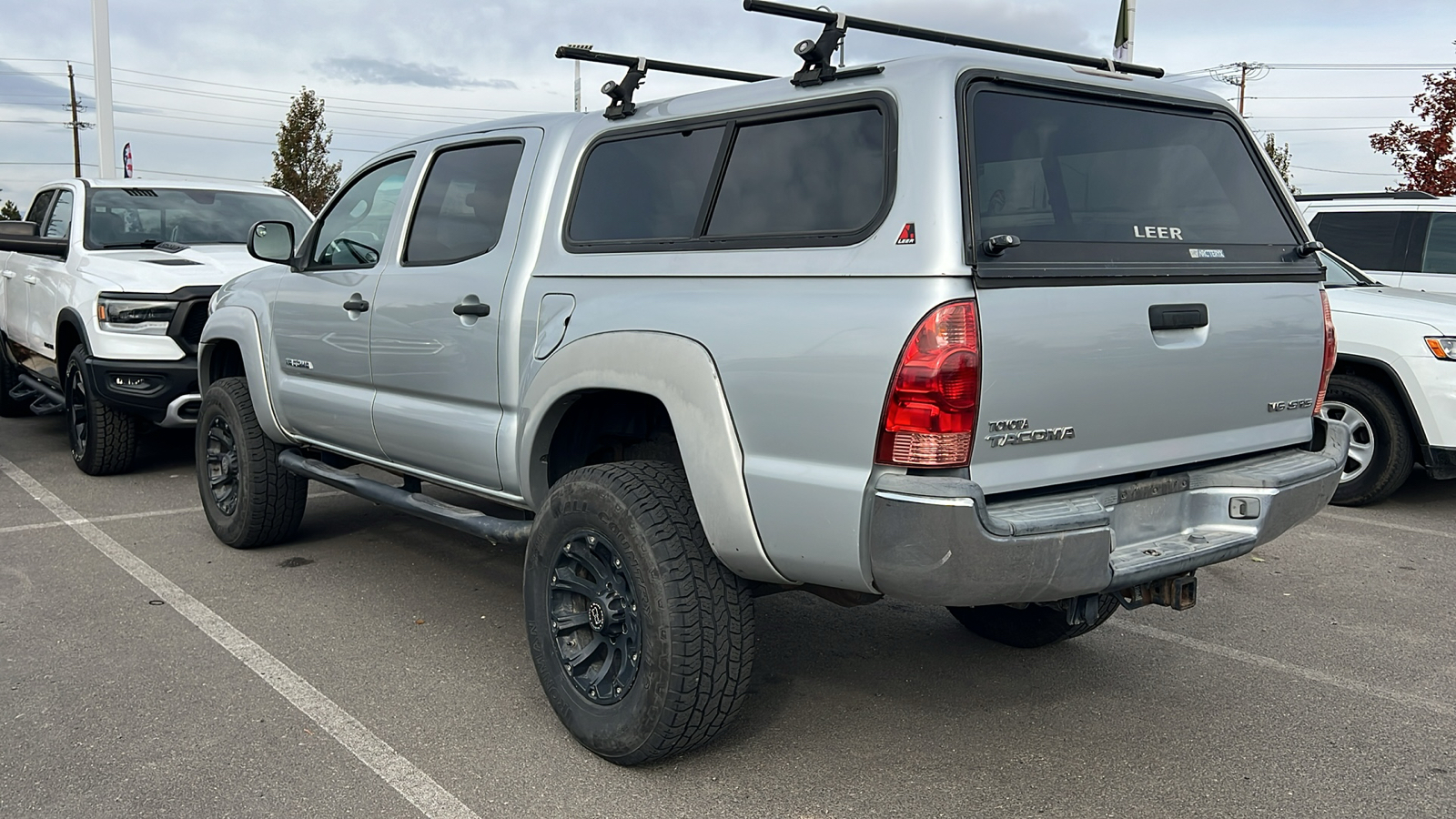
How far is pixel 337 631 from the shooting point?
469 cm

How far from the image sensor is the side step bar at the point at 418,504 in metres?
4.12

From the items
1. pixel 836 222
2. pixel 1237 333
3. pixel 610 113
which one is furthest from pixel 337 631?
pixel 1237 333

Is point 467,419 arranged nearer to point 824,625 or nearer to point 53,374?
point 824,625

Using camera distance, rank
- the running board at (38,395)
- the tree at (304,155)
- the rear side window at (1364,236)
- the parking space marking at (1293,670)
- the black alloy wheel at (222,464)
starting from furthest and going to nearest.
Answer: the tree at (304,155), the rear side window at (1364,236), the running board at (38,395), the black alloy wheel at (222,464), the parking space marking at (1293,670)

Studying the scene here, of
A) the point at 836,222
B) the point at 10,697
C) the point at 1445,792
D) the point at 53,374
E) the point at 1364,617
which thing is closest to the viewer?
the point at 836,222

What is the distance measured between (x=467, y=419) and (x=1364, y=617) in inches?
151

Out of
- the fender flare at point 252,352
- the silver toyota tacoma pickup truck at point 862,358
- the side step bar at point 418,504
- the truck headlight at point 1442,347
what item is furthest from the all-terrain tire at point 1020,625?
the truck headlight at point 1442,347

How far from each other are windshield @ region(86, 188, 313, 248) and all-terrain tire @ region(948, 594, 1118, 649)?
18.3 feet

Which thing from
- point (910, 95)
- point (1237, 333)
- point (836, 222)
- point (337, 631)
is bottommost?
point (337, 631)

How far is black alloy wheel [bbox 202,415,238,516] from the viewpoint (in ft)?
19.1

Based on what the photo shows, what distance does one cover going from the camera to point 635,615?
3.41 metres

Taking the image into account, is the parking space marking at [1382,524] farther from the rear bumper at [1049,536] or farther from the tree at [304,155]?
the tree at [304,155]

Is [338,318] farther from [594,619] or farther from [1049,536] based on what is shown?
[1049,536]

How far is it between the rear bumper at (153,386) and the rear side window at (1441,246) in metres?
8.63
